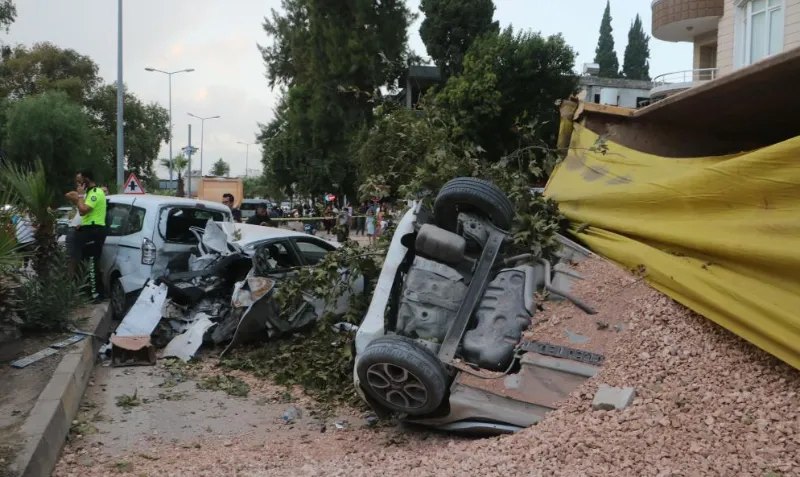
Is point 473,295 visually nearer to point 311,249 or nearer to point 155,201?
point 311,249

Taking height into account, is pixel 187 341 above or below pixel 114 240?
below

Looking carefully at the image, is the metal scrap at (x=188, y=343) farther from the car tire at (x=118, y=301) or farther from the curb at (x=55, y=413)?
the car tire at (x=118, y=301)

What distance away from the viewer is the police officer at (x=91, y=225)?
27.8 ft

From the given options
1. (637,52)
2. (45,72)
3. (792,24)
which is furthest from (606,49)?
(792,24)

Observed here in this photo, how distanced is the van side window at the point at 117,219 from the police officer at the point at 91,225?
0.73 ft

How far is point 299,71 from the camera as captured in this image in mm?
36156

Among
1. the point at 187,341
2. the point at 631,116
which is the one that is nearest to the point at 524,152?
the point at 631,116

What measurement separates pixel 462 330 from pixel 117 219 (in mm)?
6044

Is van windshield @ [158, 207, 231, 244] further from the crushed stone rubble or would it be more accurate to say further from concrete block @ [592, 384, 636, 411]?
concrete block @ [592, 384, 636, 411]

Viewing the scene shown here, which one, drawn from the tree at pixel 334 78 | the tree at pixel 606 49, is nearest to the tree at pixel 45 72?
the tree at pixel 334 78

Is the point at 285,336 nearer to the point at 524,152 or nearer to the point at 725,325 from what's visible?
the point at 524,152

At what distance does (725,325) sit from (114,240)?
750 centimetres

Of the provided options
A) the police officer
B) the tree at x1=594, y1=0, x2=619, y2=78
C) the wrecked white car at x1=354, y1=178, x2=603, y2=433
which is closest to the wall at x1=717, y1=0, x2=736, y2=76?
the wrecked white car at x1=354, y1=178, x2=603, y2=433

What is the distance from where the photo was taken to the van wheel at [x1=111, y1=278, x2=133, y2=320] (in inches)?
344
